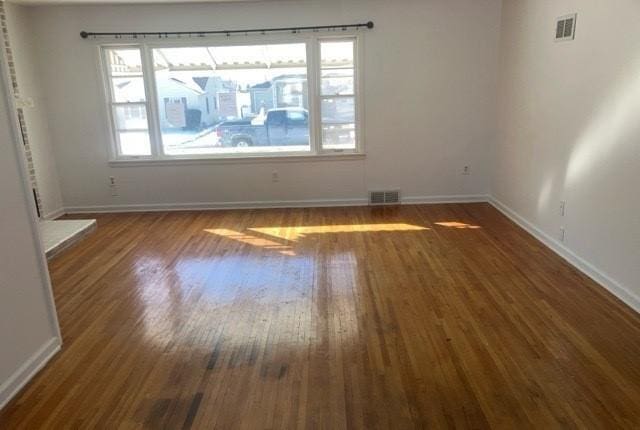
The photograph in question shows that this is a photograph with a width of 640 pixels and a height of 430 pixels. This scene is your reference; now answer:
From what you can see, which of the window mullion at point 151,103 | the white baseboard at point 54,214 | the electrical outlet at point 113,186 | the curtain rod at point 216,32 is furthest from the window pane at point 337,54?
the white baseboard at point 54,214

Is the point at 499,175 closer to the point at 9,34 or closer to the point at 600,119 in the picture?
the point at 600,119

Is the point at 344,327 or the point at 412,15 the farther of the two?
the point at 412,15

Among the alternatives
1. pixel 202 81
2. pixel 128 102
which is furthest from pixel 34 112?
pixel 202 81

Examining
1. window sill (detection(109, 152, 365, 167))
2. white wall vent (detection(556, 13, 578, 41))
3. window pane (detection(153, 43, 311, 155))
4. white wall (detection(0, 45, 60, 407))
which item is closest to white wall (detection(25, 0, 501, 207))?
window sill (detection(109, 152, 365, 167))

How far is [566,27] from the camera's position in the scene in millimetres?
3982

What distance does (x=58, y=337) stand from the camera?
2.94 metres

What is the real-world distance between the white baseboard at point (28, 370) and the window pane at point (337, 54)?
4.29 m

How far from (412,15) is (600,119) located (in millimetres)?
2828

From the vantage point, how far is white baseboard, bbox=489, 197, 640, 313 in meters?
3.25

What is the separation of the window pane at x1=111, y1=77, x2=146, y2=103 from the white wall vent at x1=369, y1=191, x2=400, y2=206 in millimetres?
3182

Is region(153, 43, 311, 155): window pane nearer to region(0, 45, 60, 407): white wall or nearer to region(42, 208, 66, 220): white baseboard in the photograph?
region(42, 208, 66, 220): white baseboard

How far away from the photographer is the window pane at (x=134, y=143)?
6086 mm

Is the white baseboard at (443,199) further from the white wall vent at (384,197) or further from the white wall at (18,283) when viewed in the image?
the white wall at (18,283)

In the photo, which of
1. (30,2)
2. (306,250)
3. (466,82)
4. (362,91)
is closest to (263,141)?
(362,91)
